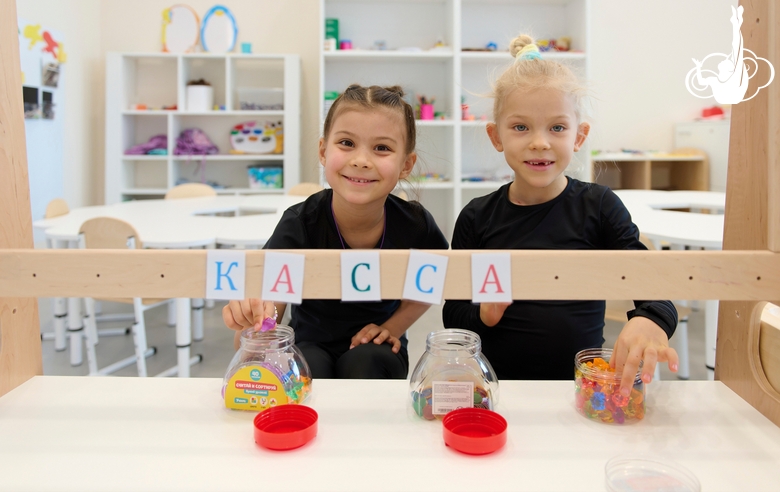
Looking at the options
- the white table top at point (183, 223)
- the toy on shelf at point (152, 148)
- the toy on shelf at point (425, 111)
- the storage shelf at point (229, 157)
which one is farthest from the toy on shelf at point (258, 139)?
the white table top at point (183, 223)

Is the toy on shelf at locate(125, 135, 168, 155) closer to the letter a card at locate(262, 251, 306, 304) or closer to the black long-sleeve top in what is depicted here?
the black long-sleeve top

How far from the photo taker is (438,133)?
4812 millimetres

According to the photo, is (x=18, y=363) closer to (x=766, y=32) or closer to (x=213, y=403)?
(x=213, y=403)

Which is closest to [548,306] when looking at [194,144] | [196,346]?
[196,346]

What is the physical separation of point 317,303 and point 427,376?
1.70 feet

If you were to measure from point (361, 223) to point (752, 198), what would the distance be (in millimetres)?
699

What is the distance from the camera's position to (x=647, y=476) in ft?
2.03

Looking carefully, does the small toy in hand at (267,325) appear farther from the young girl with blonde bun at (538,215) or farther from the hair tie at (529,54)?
the hair tie at (529,54)

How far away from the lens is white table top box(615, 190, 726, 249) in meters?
1.98

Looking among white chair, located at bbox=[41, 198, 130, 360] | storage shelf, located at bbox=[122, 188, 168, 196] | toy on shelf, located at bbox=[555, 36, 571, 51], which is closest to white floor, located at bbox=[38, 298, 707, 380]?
white chair, located at bbox=[41, 198, 130, 360]

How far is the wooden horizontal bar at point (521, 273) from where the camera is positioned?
658mm

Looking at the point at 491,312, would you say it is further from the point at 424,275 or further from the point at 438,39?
the point at 438,39

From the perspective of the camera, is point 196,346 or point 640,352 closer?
point 640,352

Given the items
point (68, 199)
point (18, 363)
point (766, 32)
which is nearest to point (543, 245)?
point (766, 32)
